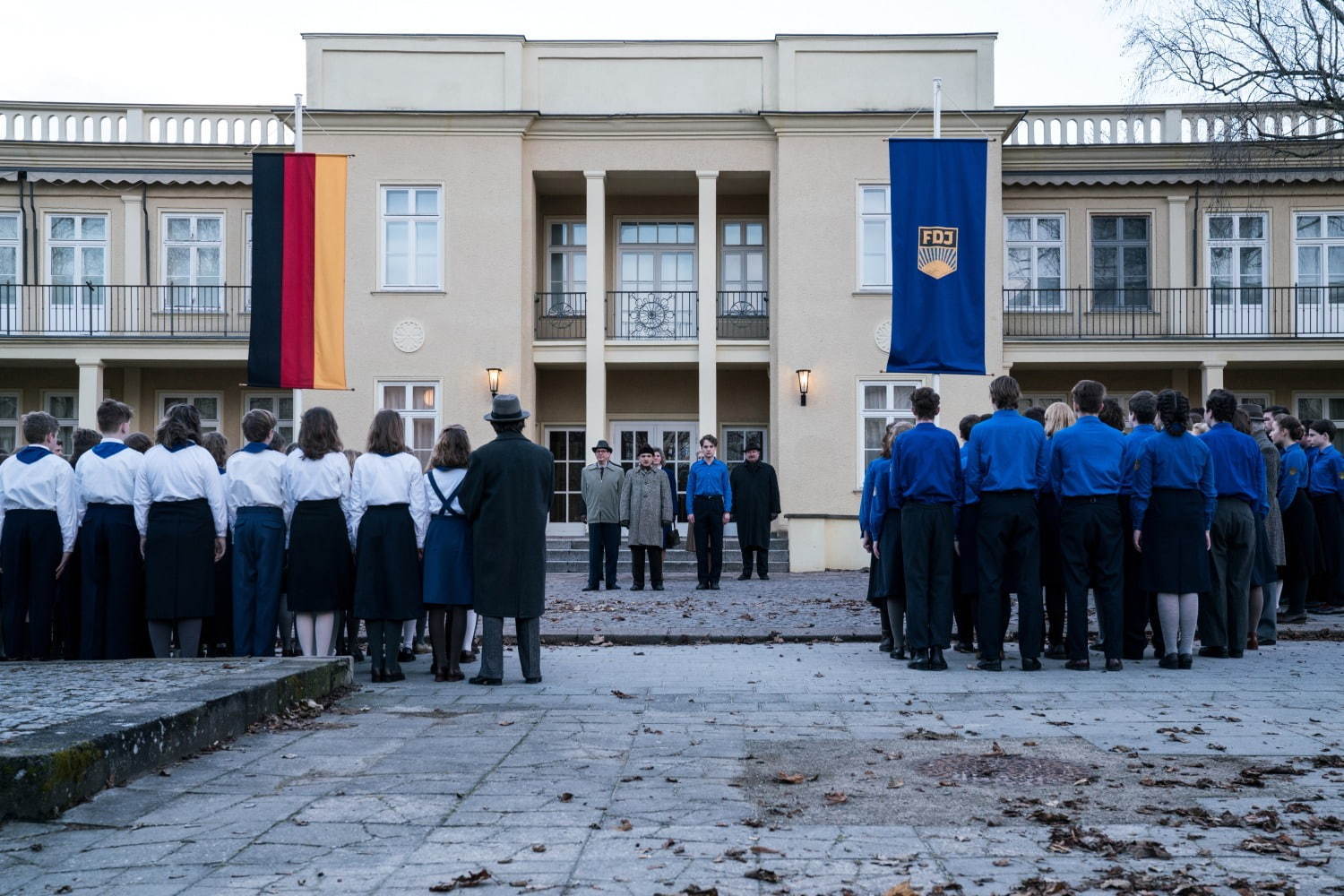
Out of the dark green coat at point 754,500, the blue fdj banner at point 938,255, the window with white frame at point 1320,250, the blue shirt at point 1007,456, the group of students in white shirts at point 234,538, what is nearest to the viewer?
the group of students in white shirts at point 234,538

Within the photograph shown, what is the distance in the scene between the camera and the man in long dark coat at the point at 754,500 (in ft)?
62.6

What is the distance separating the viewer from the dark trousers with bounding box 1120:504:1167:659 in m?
9.75

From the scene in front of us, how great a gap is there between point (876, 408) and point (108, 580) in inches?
661

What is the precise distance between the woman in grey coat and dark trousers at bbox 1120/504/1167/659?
8.09 metres

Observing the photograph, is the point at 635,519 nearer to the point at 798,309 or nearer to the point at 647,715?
the point at 798,309

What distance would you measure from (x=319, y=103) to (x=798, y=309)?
30.5ft

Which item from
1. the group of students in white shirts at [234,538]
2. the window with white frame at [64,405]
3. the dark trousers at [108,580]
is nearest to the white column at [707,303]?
the window with white frame at [64,405]

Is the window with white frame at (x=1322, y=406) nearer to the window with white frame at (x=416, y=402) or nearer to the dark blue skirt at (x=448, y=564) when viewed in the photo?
the window with white frame at (x=416, y=402)

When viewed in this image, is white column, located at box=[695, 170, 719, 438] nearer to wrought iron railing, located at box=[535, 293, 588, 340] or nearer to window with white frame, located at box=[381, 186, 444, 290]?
wrought iron railing, located at box=[535, 293, 588, 340]

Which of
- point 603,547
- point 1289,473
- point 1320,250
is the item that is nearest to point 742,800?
point 1289,473

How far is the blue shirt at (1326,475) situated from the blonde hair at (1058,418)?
5142 millimetres

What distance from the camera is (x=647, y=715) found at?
7.29 metres

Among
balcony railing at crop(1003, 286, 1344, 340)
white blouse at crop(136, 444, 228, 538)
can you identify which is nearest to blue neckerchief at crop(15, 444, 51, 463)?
white blouse at crop(136, 444, 228, 538)

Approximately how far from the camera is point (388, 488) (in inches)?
355
